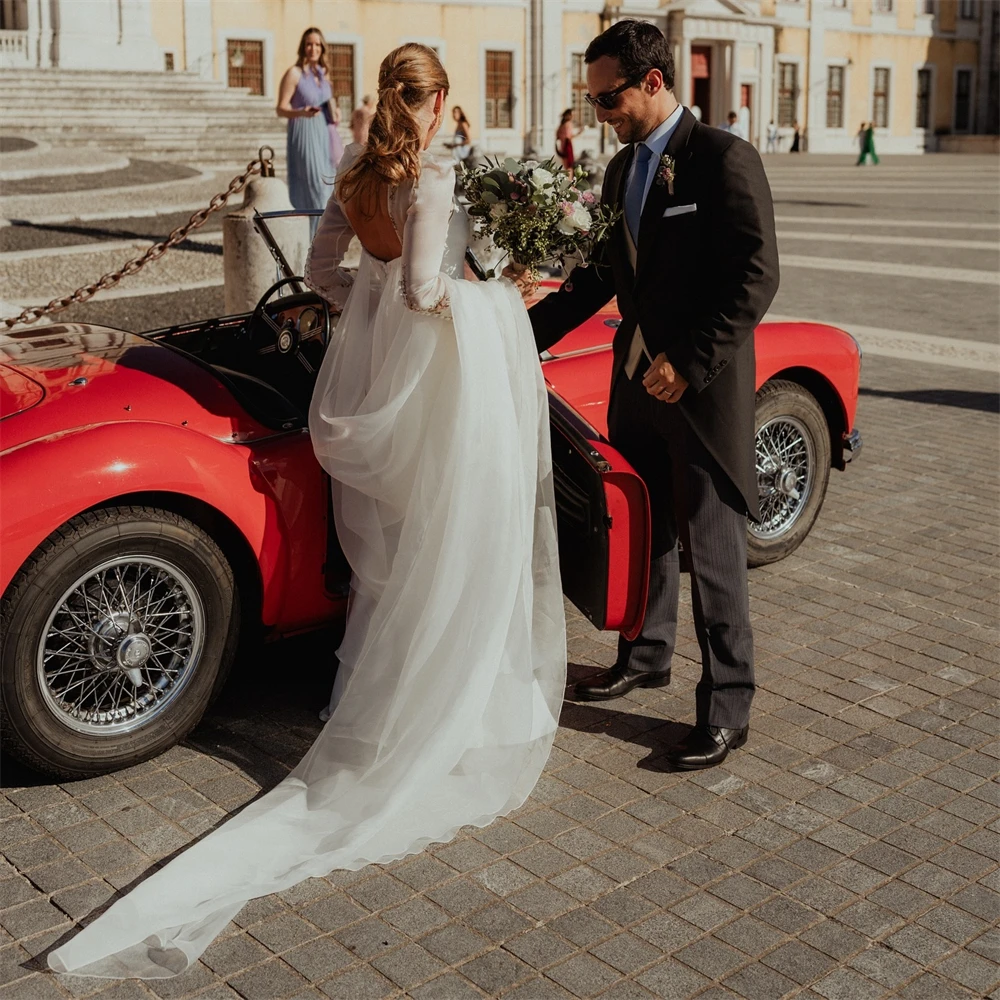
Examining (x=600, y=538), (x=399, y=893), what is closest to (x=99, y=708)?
(x=399, y=893)

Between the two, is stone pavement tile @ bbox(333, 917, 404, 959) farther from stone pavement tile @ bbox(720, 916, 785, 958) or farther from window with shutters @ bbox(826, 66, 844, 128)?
window with shutters @ bbox(826, 66, 844, 128)

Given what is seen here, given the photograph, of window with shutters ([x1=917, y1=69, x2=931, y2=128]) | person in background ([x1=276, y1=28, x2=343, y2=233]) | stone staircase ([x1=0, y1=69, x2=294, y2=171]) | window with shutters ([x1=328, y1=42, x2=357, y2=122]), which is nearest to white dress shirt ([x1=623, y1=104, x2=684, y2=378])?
person in background ([x1=276, y1=28, x2=343, y2=233])

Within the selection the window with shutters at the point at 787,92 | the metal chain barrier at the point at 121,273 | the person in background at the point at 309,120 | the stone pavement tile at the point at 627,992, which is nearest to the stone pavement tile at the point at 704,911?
the stone pavement tile at the point at 627,992

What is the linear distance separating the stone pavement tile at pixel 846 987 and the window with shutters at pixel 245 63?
36713 mm

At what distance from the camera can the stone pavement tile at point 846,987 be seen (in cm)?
270

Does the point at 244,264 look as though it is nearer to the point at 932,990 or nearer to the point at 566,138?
the point at 932,990

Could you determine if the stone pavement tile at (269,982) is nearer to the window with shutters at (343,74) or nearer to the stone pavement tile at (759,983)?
the stone pavement tile at (759,983)

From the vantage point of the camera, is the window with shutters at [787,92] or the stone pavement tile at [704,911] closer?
the stone pavement tile at [704,911]

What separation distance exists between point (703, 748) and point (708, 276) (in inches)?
53.4

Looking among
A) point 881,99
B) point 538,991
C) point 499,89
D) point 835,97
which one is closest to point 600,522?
point 538,991

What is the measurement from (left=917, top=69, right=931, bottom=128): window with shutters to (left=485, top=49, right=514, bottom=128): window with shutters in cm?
2466

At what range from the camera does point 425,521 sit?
11.7 ft

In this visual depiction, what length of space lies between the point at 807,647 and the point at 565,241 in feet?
5.91

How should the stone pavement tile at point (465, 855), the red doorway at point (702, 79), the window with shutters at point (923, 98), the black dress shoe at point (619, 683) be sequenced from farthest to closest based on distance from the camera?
the window with shutters at point (923, 98) → the red doorway at point (702, 79) → the black dress shoe at point (619, 683) → the stone pavement tile at point (465, 855)
